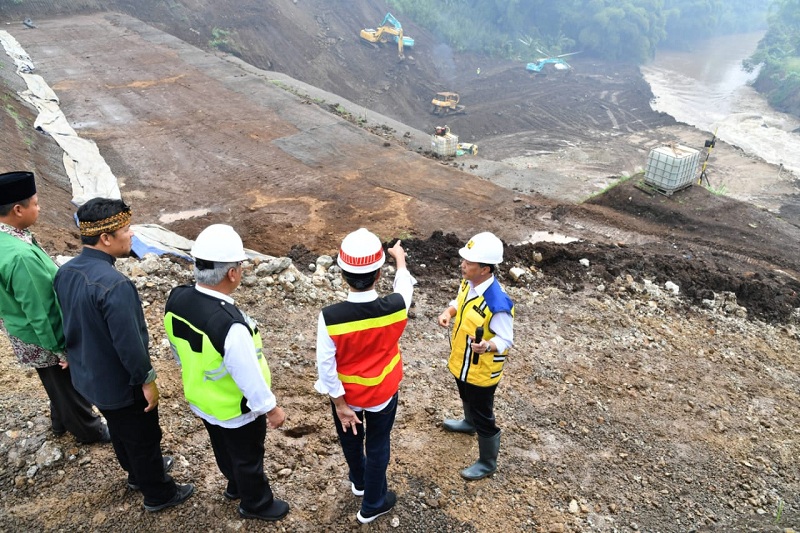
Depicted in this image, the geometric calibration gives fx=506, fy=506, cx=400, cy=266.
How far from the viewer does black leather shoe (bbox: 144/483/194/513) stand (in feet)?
10.1

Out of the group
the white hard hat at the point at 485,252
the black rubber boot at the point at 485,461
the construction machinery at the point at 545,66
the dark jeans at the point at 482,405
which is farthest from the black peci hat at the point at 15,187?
the construction machinery at the point at 545,66

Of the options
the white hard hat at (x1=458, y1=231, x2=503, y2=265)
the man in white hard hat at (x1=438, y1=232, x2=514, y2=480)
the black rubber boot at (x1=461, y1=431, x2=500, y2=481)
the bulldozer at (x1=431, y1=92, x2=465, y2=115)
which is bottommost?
the bulldozer at (x1=431, y1=92, x2=465, y2=115)

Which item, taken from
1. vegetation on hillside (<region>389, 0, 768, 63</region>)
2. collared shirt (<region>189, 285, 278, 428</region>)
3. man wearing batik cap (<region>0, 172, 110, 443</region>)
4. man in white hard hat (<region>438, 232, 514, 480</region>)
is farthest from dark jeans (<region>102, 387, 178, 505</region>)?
vegetation on hillside (<region>389, 0, 768, 63</region>)

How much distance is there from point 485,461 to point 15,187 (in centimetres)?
349

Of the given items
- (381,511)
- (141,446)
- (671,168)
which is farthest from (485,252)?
(671,168)

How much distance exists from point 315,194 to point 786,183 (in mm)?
18165

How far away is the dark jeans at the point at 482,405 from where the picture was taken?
11.1 feet

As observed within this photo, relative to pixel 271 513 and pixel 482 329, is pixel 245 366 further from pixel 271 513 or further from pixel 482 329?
pixel 482 329

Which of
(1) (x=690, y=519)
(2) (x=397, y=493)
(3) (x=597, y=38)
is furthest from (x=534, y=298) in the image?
(3) (x=597, y=38)

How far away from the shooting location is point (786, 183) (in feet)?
61.9

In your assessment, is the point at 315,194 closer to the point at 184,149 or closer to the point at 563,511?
the point at 184,149

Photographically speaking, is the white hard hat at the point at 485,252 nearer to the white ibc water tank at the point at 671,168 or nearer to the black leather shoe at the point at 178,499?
the black leather shoe at the point at 178,499

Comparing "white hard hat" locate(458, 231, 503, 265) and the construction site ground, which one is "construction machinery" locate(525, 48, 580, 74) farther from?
"white hard hat" locate(458, 231, 503, 265)

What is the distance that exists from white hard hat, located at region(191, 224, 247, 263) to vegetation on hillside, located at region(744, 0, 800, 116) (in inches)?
1511
